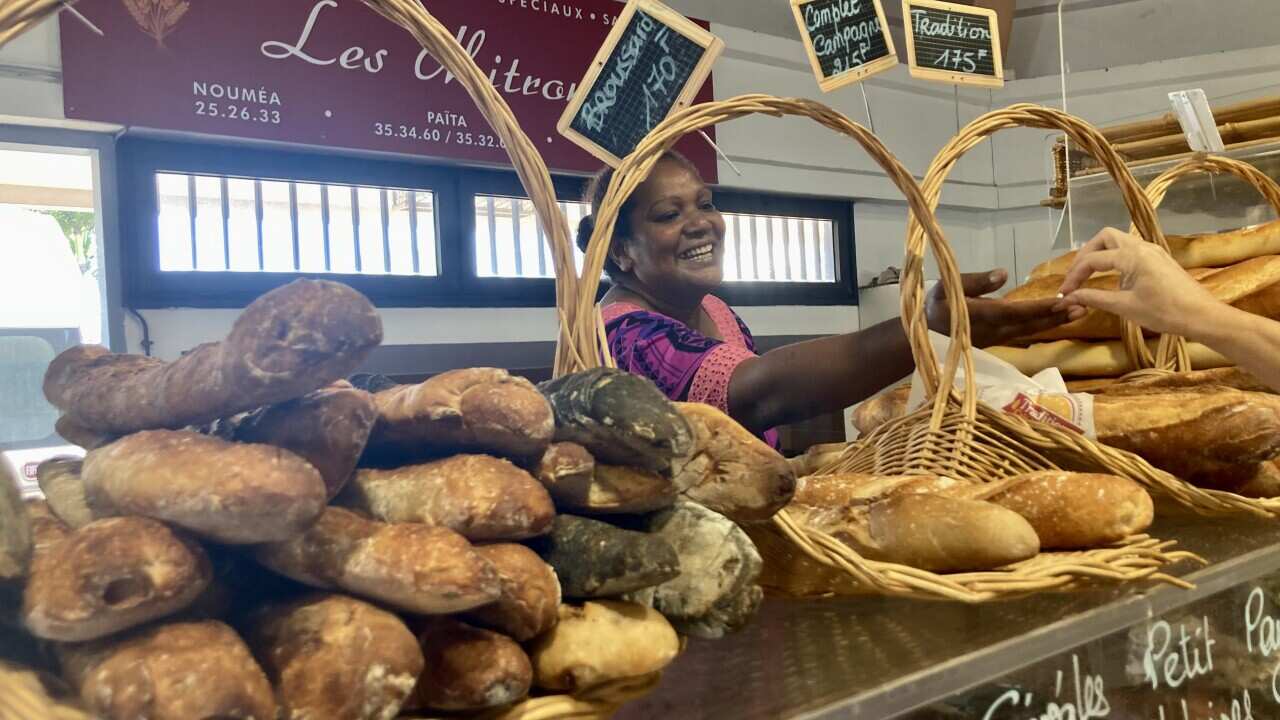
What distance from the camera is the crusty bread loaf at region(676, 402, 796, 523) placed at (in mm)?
678

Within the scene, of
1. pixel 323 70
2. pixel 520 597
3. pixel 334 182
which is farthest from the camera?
pixel 334 182

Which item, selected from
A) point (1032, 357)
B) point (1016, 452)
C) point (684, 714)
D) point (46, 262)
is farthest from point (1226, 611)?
point (46, 262)

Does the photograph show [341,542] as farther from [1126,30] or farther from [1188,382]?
[1126,30]

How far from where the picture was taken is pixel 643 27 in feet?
3.43

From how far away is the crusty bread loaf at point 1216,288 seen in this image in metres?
1.48

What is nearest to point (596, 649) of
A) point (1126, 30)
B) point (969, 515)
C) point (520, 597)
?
point (520, 597)

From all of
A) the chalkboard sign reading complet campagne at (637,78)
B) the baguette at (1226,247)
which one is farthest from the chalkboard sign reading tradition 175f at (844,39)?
the baguette at (1226,247)

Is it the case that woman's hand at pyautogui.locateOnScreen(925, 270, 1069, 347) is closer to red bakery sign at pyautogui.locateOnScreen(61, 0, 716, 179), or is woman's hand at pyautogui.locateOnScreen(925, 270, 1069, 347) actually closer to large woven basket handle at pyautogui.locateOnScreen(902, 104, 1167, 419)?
large woven basket handle at pyautogui.locateOnScreen(902, 104, 1167, 419)

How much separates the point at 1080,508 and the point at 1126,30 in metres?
4.61

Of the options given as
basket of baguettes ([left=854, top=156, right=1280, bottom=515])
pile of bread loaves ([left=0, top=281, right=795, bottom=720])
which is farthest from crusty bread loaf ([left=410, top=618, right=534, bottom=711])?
basket of baguettes ([left=854, top=156, right=1280, bottom=515])

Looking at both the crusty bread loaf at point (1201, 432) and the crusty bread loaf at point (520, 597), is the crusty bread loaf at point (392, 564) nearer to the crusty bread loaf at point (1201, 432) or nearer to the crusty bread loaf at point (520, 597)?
the crusty bread loaf at point (520, 597)

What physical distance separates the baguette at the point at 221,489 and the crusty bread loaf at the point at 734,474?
0.89 ft

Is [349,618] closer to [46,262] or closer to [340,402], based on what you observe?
[340,402]

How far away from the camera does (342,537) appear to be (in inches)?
19.9
